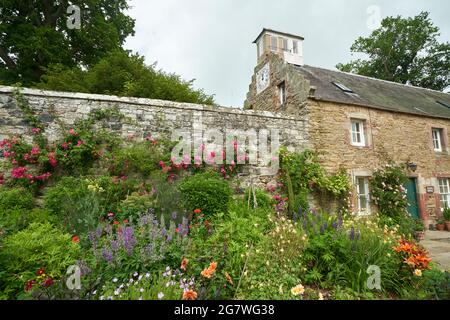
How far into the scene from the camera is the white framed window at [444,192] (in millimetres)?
9992

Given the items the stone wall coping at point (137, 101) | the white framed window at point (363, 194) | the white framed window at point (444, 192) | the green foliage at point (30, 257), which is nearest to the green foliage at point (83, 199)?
the green foliage at point (30, 257)

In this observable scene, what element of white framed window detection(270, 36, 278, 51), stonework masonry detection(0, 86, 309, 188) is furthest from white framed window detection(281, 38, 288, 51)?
stonework masonry detection(0, 86, 309, 188)

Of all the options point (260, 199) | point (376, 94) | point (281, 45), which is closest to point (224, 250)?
point (260, 199)

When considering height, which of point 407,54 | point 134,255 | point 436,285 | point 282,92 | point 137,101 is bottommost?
point 436,285

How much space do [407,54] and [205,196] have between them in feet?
88.6

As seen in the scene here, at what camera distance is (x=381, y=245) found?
11.0ft

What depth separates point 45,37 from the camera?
10.8 meters

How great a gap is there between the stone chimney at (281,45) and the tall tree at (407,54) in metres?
13.4

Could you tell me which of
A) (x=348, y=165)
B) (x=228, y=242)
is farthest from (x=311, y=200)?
(x=228, y=242)

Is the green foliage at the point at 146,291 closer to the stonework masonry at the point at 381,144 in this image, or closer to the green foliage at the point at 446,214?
the stonework masonry at the point at 381,144

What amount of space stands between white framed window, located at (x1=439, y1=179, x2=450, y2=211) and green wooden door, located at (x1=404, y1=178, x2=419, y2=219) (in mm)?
1526

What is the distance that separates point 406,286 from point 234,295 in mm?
2266

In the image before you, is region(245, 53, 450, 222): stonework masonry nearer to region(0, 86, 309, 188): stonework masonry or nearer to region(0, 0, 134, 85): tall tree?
region(0, 86, 309, 188): stonework masonry

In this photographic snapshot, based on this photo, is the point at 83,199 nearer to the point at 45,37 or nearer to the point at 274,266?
the point at 274,266
